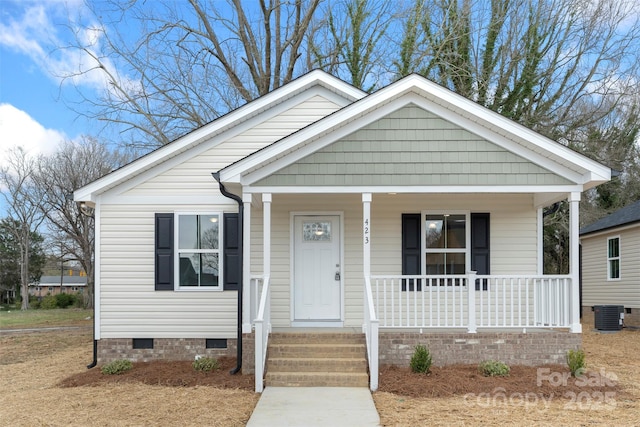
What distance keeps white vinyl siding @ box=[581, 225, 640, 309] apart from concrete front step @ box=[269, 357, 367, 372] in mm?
11952

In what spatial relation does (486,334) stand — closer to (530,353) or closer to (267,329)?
(530,353)

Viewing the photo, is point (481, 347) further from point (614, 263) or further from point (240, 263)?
point (614, 263)

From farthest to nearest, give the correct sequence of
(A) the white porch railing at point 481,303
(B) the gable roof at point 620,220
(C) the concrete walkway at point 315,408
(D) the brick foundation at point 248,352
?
(B) the gable roof at point 620,220
(A) the white porch railing at point 481,303
(D) the brick foundation at point 248,352
(C) the concrete walkway at point 315,408

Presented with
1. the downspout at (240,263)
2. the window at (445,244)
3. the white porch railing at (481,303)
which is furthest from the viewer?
the window at (445,244)

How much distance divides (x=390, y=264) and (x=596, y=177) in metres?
3.77

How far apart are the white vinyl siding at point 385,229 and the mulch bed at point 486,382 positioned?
2.21m

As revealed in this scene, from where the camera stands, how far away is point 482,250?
33.3 feet

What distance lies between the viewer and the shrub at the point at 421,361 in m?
8.20

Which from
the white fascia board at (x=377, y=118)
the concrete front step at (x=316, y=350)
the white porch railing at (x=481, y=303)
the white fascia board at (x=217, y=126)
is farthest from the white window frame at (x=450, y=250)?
the white fascia board at (x=217, y=126)

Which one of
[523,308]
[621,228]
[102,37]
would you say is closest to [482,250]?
[523,308]

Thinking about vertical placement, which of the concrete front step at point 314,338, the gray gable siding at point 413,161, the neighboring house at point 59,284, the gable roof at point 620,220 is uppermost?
the gray gable siding at point 413,161

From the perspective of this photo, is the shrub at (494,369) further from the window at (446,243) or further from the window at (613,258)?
the window at (613,258)

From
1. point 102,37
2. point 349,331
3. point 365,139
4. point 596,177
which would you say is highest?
point 102,37

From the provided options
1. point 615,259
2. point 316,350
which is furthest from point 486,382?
point 615,259
